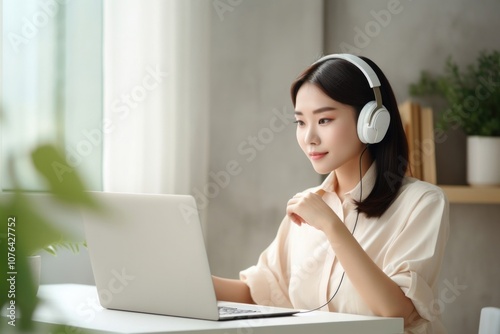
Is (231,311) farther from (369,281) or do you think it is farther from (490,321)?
(490,321)

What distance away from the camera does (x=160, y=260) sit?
3.97 feet

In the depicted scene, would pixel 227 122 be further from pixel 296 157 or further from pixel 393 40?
pixel 393 40

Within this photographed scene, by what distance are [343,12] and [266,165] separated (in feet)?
2.16

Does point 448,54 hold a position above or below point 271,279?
above

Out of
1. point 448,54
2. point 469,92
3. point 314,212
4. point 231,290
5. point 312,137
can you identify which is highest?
point 448,54

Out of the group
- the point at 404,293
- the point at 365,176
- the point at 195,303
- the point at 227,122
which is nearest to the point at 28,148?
the point at 195,303

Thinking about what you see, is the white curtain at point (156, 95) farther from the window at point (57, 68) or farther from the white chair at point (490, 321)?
the white chair at point (490, 321)

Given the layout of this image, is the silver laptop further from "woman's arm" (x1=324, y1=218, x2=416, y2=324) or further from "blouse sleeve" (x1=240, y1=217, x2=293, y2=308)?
"blouse sleeve" (x1=240, y1=217, x2=293, y2=308)

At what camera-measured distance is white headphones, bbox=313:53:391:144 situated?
61.6 inches

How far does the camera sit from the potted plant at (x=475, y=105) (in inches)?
101

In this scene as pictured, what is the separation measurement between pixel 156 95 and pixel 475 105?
45.1 inches

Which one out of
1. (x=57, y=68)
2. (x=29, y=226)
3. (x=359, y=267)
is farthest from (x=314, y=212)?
(x=29, y=226)

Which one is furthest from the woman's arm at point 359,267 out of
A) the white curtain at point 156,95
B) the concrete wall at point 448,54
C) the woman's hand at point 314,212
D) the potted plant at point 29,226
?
the concrete wall at point 448,54

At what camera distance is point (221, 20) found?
2574 mm
